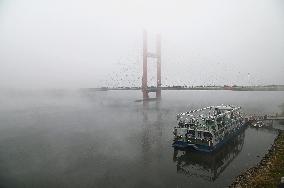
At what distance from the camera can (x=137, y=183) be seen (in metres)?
19.5

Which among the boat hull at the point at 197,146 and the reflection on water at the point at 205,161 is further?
the boat hull at the point at 197,146

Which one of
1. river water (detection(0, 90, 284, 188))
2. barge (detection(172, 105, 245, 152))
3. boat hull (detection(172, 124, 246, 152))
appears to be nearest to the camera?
river water (detection(0, 90, 284, 188))

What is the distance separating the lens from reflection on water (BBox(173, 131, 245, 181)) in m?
21.4

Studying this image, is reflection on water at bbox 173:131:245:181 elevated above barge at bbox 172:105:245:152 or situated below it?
below

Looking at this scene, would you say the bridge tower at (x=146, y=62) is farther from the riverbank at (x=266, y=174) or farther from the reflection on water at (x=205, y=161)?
the riverbank at (x=266, y=174)

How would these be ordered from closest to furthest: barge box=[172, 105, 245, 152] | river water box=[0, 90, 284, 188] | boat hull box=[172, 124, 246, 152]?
river water box=[0, 90, 284, 188] → boat hull box=[172, 124, 246, 152] → barge box=[172, 105, 245, 152]

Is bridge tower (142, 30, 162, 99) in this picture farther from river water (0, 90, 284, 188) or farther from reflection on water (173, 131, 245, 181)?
reflection on water (173, 131, 245, 181)

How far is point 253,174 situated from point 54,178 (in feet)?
48.1

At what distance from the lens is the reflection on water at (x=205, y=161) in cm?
2138

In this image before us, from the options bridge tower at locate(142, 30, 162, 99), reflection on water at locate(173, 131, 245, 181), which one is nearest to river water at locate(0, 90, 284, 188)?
reflection on water at locate(173, 131, 245, 181)

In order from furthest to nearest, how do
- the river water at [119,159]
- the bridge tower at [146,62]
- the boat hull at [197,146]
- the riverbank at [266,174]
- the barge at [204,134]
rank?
the bridge tower at [146,62] < the barge at [204,134] < the boat hull at [197,146] < the river water at [119,159] < the riverbank at [266,174]

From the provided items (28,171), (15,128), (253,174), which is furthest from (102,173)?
(15,128)

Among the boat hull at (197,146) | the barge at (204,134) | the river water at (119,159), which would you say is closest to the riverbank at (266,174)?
the river water at (119,159)

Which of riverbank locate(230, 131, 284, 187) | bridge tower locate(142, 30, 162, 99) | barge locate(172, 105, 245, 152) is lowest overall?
riverbank locate(230, 131, 284, 187)
